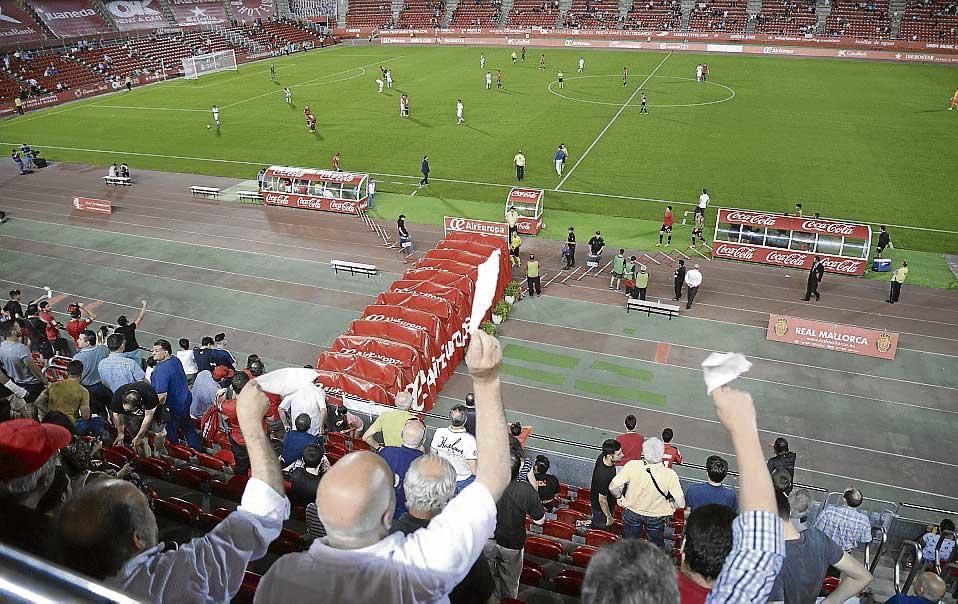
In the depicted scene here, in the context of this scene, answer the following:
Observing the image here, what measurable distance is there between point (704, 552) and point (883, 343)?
15.6 meters

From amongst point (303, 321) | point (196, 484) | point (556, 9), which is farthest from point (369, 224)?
point (556, 9)

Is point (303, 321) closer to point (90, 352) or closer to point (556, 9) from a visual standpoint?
point (90, 352)

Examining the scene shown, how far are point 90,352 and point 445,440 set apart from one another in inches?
261

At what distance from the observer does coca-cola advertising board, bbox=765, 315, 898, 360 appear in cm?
1617

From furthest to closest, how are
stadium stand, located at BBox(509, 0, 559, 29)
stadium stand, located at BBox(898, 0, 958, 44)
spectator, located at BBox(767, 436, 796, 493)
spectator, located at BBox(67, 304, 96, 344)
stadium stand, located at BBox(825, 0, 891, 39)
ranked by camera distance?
stadium stand, located at BBox(509, 0, 559, 29)
stadium stand, located at BBox(825, 0, 891, 39)
stadium stand, located at BBox(898, 0, 958, 44)
spectator, located at BBox(67, 304, 96, 344)
spectator, located at BBox(767, 436, 796, 493)

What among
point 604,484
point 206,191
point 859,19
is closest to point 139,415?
point 604,484

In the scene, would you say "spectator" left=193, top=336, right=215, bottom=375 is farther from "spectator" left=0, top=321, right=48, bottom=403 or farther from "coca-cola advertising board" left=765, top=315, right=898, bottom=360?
"coca-cola advertising board" left=765, top=315, right=898, bottom=360

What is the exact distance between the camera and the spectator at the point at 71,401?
28.9 ft

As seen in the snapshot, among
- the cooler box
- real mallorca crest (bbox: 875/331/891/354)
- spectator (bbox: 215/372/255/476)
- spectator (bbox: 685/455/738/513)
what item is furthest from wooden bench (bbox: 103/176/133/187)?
the cooler box

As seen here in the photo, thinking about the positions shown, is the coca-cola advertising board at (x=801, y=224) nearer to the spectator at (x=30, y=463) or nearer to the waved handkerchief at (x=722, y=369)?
the waved handkerchief at (x=722, y=369)

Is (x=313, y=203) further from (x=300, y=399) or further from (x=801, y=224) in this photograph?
(x=801, y=224)

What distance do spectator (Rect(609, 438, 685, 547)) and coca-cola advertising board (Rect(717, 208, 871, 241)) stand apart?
15.7m

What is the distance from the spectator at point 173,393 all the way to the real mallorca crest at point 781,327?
1425 centimetres

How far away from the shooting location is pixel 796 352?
16562 mm
